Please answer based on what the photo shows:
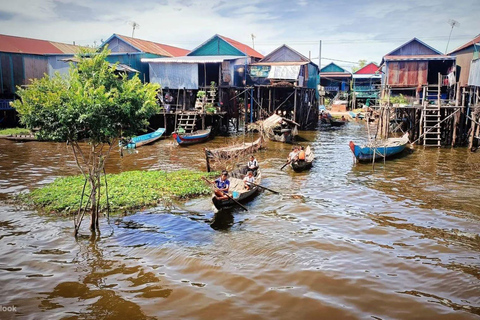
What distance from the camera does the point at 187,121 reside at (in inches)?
1103

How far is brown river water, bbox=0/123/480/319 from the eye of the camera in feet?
22.6

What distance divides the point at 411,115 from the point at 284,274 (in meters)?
24.0

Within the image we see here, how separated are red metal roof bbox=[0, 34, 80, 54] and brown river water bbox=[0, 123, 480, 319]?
23287 millimetres

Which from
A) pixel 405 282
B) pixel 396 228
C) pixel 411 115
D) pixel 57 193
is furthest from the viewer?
pixel 411 115

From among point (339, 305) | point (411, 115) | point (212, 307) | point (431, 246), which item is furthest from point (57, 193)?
point (411, 115)

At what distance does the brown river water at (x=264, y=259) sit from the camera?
689 centimetres

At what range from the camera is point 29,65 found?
33375 mm

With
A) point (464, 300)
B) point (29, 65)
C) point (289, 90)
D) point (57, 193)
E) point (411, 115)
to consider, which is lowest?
point (464, 300)

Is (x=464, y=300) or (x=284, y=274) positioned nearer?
(x=464, y=300)

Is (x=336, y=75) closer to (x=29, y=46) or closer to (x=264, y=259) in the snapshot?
(x=29, y=46)

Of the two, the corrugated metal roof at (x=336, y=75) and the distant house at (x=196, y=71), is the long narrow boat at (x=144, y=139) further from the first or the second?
the corrugated metal roof at (x=336, y=75)

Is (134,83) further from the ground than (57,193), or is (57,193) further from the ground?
(134,83)

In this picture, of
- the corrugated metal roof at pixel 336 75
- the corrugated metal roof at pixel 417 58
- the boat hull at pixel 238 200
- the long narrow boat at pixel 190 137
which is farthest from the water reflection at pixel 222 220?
the corrugated metal roof at pixel 336 75

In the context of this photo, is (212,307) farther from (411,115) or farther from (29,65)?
(29,65)
